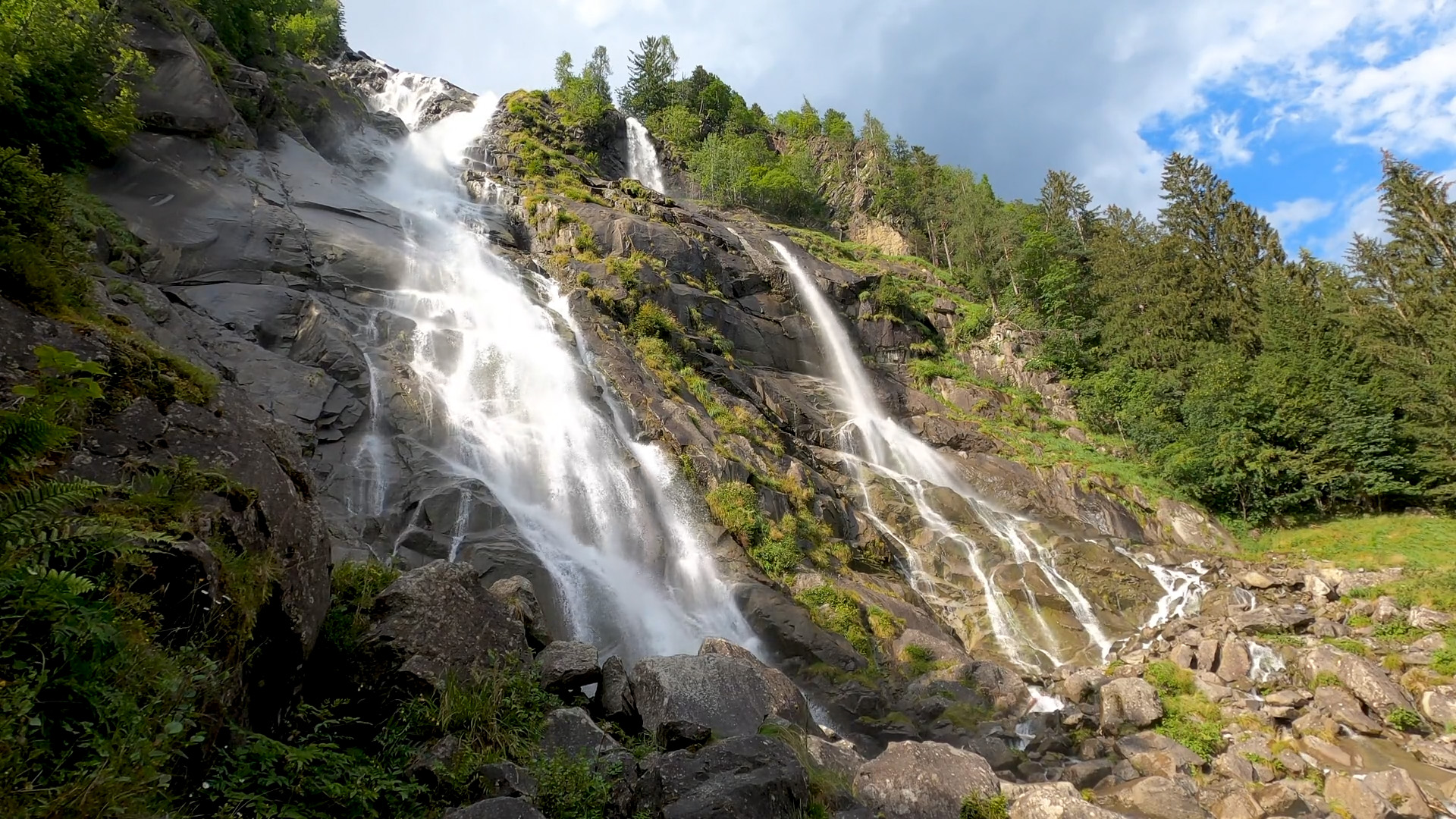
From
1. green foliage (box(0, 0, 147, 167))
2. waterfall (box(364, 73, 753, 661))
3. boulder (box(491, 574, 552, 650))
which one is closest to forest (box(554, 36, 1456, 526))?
waterfall (box(364, 73, 753, 661))

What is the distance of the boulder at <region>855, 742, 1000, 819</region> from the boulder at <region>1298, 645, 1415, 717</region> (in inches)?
405

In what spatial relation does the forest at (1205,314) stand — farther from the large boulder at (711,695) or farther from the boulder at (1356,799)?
the large boulder at (711,695)

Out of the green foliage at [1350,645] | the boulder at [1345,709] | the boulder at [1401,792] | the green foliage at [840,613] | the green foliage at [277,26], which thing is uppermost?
the green foliage at [277,26]

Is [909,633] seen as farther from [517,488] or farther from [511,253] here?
[511,253]

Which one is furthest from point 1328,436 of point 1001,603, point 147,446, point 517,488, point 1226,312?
point 147,446

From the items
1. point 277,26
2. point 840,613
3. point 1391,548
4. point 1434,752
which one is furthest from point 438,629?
point 277,26

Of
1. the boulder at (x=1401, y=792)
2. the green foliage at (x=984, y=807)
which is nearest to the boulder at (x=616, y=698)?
the green foliage at (x=984, y=807)

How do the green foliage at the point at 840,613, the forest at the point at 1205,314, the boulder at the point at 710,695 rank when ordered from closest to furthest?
the boulder at the point at 710,695 < the green foliage at the point at 840,613 < the forest at the point at 1205,314

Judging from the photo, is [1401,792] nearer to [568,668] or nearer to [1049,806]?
[1049,806]

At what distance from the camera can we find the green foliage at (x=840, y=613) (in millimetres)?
15591

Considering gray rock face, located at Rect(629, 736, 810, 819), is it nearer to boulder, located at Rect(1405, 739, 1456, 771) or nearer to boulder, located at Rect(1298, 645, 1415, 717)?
boulder, located at Rect(1405, 739, 1456, 771)

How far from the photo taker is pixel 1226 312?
35375mm

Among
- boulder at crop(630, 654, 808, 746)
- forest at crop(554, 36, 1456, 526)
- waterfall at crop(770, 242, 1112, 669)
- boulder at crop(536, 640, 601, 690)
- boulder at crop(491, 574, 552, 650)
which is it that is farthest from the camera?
forest at crop(554, 36, 1456, 526)

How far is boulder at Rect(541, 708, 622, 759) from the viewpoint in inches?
250
